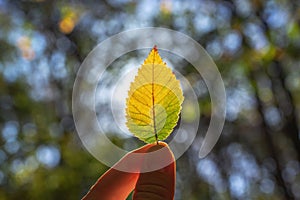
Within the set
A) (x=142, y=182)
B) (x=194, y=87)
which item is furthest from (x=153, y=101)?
(x=194, y=87)

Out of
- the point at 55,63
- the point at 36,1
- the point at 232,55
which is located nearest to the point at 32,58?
the point at 55,63

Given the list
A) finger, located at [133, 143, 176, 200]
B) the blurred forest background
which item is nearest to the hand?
finger, located at [133, 143, 176, 200]

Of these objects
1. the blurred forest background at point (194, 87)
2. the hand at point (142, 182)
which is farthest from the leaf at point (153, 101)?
the blurred forest background at point (194, 87)

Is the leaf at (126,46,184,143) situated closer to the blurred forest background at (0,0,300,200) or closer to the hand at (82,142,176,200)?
the hand at (82,142,176,200)

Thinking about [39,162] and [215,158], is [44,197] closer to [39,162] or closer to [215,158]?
[39,162]

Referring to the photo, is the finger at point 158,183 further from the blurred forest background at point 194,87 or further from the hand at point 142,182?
the blurred forest background at point 194,87

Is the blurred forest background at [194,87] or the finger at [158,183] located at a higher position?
the blurred forest background at [194,87]
